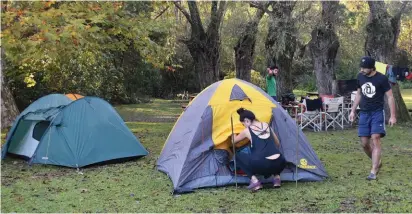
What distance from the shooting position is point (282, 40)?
1295 cm

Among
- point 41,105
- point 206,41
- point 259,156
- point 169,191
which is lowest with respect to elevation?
point 169,191

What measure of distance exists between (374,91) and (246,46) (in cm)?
1053

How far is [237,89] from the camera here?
21.9 ft

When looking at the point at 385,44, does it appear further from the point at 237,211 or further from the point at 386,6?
the point at 237,211

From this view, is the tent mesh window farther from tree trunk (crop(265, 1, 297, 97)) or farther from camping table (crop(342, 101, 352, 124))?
tree trunk (crop(265, 1, 297, 97))

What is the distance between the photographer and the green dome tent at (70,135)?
294 inches

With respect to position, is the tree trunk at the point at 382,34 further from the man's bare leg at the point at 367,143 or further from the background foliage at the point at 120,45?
the man's bare leg at the point at 367,143

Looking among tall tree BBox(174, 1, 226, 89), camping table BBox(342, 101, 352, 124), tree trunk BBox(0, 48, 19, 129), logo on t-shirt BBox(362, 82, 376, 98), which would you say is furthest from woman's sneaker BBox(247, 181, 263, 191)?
tall tree BBox(174, 1, 226, 89)

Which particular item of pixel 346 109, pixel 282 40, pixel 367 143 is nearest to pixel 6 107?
pixel 282 40

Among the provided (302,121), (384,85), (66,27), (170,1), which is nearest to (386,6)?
(302,121)

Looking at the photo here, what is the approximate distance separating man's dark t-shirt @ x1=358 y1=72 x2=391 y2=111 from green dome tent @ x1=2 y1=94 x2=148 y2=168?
3.90 m

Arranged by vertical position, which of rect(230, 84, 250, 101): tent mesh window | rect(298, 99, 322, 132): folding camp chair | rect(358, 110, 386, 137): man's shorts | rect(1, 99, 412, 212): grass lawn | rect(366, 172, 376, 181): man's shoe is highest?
rect(230, 84, 250, 101): tent mesh window

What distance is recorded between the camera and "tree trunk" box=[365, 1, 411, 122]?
1225 centimetres

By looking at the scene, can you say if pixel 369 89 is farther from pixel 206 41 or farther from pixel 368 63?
pixel 206 41
